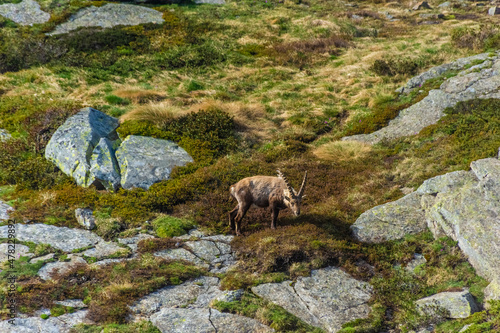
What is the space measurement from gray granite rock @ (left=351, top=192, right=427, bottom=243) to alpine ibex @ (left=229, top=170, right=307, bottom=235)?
7.42ft

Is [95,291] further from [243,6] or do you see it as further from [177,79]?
[243,6]

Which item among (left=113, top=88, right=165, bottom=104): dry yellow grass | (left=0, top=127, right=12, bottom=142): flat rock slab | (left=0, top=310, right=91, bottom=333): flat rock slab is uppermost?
(left=113, top=88, right=165, bottom=104): dry yellow grass

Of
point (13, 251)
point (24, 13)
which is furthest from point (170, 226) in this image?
point (24, 13)

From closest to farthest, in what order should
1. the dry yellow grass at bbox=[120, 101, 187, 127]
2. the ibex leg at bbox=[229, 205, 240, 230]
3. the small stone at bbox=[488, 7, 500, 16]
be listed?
the ibex leg at bbox=[229, 205, 240, 230]
the dry yellow grass at bbox=[120, 101, 187, 127]
the small stone at bbox=[488, 7, 500, 16]

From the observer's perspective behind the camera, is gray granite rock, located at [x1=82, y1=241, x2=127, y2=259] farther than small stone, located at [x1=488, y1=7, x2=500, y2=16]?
No

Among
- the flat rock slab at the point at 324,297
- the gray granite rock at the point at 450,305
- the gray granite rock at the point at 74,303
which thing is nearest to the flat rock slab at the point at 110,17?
Result: the gray granite rock at the point at 74,303

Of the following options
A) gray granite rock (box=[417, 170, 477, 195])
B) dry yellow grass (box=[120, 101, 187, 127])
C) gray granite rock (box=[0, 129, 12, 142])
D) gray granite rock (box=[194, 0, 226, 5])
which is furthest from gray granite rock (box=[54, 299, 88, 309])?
gray granite rock (box=[194, 0, 226, 5])

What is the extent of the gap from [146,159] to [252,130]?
6.37 m

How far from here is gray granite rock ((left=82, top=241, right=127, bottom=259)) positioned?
11205 mm

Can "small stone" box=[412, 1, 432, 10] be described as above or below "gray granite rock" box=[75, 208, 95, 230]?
above

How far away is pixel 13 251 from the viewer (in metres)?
10.6

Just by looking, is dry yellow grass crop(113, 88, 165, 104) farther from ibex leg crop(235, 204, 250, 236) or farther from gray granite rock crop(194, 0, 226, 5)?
gray granite rock crop(194, 0, 226, 5)

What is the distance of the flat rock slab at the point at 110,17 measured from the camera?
33.5 meters

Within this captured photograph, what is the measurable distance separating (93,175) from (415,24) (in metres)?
37.8
